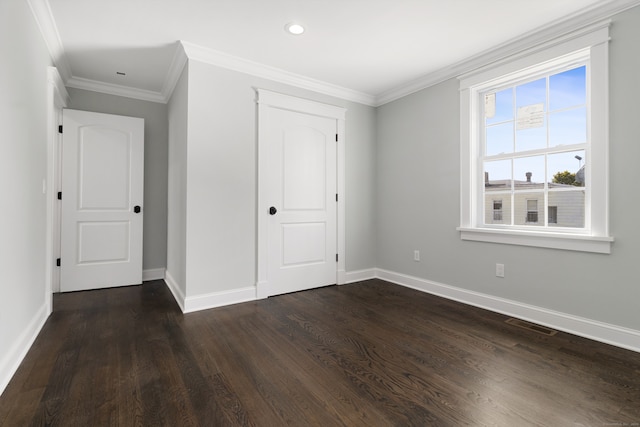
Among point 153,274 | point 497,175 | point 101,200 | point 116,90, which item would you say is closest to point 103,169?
point 101,200

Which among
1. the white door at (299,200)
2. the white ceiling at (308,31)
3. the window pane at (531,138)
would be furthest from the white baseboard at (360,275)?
the white ceiling at (308,31)

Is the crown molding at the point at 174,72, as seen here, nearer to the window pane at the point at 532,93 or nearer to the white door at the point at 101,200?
the white door at the point at 101,200

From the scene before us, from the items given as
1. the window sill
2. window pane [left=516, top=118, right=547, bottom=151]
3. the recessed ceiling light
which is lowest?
the window sill

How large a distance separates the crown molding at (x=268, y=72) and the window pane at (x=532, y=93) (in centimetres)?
180

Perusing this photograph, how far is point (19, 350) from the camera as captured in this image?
1.97m

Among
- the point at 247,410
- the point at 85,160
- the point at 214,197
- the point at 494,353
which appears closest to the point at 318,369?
the point at 247,410

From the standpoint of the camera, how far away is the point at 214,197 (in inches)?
121

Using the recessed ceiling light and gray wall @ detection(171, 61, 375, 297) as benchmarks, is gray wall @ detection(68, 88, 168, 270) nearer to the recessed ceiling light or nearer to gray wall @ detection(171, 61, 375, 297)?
gray wall @ detection(171, 61, 375, 297)

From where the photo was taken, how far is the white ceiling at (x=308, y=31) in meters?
2.33

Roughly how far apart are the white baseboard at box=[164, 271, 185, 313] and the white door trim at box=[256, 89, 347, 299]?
74 cm

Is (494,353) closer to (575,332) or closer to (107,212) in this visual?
(575,332)

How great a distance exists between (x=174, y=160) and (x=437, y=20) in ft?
9.95

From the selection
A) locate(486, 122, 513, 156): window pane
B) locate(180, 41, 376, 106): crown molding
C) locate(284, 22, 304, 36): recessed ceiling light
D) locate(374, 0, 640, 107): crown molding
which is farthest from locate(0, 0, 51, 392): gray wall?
locate(486, 122, 513, 156): window pane

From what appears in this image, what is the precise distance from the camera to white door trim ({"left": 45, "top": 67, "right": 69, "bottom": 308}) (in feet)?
9.00
